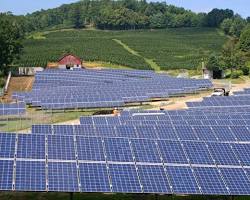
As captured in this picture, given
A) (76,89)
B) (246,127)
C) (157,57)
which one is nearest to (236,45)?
(157,57)

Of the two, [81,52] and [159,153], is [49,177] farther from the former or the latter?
[81,52]

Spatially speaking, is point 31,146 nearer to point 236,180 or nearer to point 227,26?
point 236,180

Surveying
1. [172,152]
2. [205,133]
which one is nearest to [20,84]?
[205,133]

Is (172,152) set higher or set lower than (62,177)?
higher

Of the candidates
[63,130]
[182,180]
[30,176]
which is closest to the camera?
[30,176]

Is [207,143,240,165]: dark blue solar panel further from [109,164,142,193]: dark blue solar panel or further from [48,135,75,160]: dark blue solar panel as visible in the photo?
[48,135,75,160]: dark blue solar panel

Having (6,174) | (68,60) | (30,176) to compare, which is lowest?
(68,60)

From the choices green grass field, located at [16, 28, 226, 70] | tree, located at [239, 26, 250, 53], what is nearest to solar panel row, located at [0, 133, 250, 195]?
green grass field, located at [16, 28, 226, 70]
